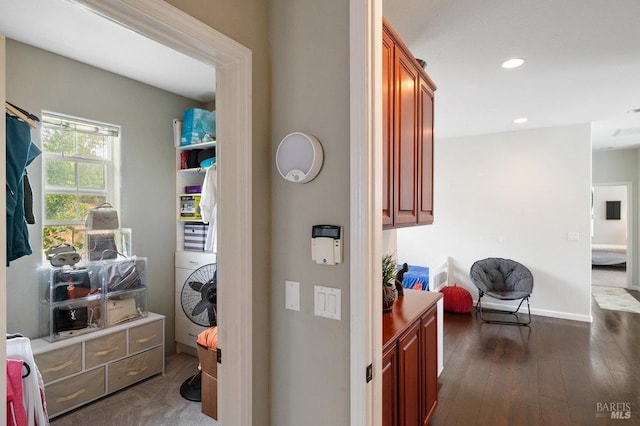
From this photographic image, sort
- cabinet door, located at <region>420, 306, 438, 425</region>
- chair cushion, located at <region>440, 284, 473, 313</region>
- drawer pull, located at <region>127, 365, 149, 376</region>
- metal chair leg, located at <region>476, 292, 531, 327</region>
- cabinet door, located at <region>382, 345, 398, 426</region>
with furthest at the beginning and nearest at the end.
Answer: chair cushion, located at <region>440, 284, 473, 313</region> → metal chair leg, located at <region>476, 292, 531, 327</region> → drawer pull, located at <region>127, 365, 149, 376</region> → cabinet door, located at <region>420, 306, 438, 425</region> → cabinet door, located at <region>382, 345, 398, 426</region>

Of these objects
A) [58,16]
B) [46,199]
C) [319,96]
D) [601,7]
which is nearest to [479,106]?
[601,7]

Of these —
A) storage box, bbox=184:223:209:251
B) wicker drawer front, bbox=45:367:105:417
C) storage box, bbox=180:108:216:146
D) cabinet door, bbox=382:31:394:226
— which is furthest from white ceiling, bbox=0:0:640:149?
wicker drawer front, bbox=45:367:105:417

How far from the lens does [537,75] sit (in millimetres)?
2951

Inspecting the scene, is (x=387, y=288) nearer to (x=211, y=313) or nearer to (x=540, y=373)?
(x=211, y=313)

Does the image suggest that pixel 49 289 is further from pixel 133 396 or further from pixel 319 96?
pixel 319 96

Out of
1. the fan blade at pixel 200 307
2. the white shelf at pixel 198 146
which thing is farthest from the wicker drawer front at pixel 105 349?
the white shelf at pixel 198 146

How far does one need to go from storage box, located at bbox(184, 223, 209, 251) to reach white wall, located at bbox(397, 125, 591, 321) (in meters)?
3.70

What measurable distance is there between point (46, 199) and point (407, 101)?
286cm

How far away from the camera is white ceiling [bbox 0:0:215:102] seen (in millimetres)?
→ 2047

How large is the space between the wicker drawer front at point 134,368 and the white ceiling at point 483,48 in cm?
247

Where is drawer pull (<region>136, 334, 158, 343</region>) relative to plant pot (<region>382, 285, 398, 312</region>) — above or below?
below

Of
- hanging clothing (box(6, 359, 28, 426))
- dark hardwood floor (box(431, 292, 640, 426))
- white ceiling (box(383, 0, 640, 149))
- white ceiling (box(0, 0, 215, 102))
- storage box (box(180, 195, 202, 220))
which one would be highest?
white ceiling (box(0, 0, 215, 102))

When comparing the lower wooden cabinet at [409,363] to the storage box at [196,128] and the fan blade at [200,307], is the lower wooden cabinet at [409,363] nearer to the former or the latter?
the fan blade at [200,307]

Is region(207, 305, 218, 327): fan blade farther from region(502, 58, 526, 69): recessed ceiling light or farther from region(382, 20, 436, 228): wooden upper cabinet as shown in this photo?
region(502, 58, 526, 69): recessed ceiling light
